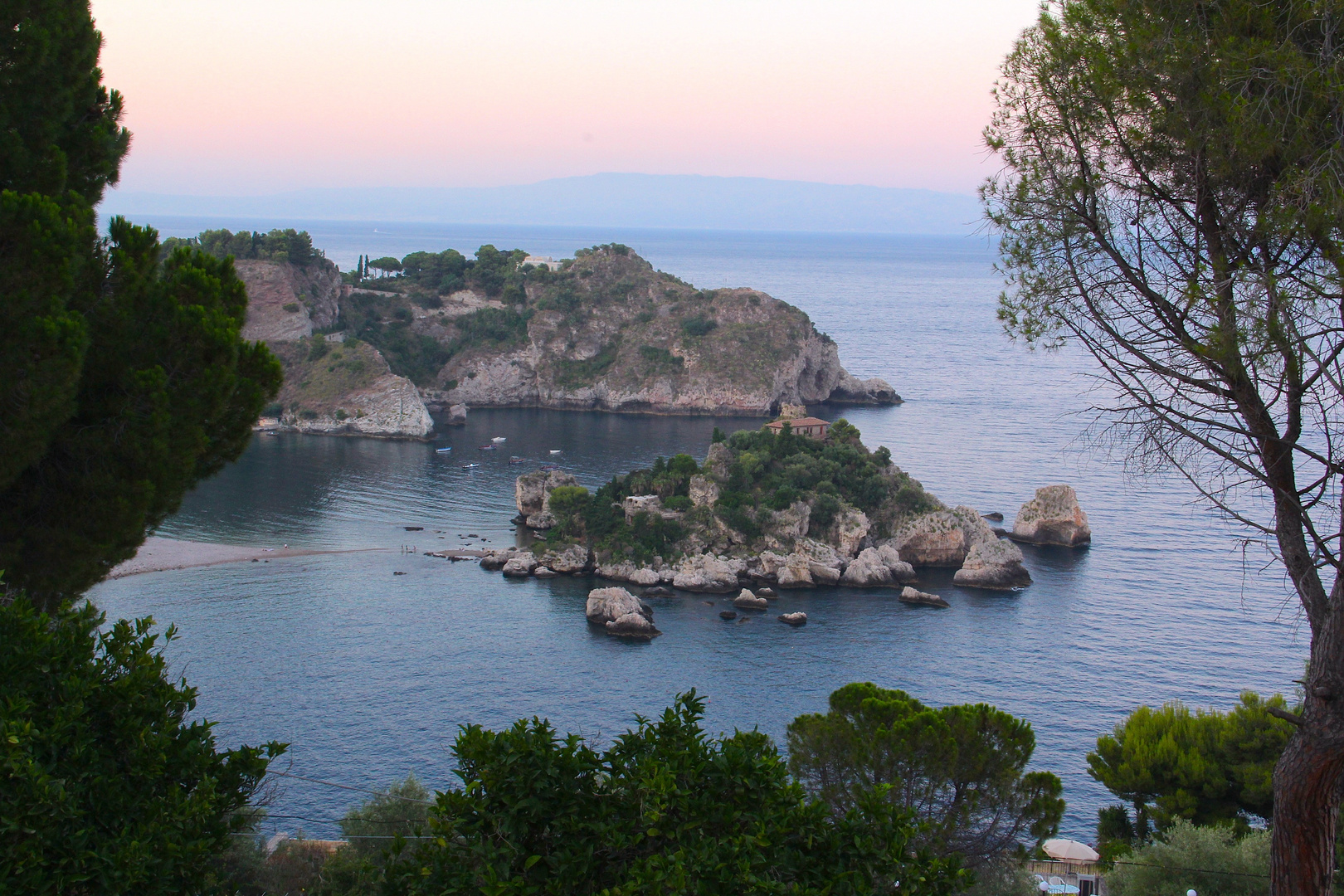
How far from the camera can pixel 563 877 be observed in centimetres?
469

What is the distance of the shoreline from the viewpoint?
4350 cm

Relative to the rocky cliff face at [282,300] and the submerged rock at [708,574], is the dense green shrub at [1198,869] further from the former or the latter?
the rocky cliff face at [282,300]

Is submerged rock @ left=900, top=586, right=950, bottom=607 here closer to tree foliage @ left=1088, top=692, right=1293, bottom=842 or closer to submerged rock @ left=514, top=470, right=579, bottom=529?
submerged rock @ left=514, top=470, right=579, bottom=529

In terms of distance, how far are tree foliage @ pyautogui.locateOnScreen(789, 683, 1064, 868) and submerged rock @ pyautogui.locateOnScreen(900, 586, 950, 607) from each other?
88.9 feet

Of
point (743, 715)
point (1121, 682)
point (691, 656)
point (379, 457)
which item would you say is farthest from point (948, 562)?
point (379, 457)

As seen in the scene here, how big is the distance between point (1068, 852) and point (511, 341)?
78343 millimetres

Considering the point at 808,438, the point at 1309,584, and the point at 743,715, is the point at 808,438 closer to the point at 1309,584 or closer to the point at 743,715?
the point at 743,715

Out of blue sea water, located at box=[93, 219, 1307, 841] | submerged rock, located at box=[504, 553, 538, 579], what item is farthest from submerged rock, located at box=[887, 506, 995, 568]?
submerged rock, located at box=[504, 553, 538, 579]

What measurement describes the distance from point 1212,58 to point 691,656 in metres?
31.3

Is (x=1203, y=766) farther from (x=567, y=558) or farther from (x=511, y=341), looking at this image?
(x=511, y=341)

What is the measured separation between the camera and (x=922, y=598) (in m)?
41.4

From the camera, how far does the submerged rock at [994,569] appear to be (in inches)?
1708

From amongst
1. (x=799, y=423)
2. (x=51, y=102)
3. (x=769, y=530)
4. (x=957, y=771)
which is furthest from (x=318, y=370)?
(x=51, y=102)

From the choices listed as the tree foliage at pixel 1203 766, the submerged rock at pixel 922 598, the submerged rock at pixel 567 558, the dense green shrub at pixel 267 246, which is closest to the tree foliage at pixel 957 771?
the tree foliage at pixel 1203 766
